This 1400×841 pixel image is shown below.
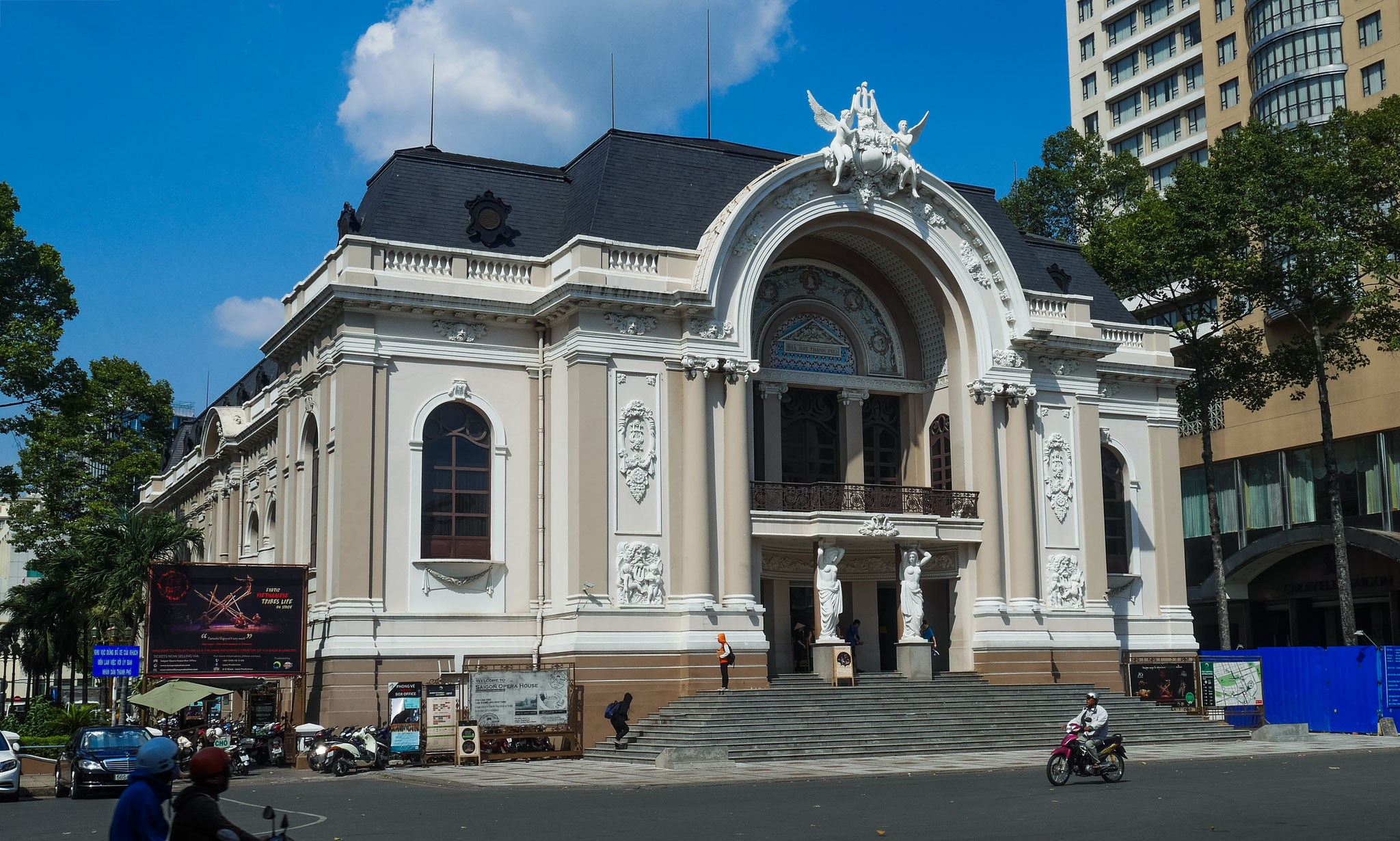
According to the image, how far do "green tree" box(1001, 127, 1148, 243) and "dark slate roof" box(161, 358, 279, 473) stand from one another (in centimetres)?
2980

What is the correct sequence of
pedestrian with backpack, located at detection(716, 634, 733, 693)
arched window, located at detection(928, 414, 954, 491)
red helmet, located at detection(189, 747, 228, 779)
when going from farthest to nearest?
arched window, located at detection(928, 414, 954, 491)
pedestrian with backpack, located at detection(716, 634, 733, 693)
red helmet, located at detection(189, 747, 228, 779)

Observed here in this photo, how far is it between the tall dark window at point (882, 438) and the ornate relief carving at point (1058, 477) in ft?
13.1

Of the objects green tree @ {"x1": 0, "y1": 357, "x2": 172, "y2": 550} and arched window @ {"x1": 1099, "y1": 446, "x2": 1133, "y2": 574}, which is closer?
arched window @ {"x1": 1099, "y1": 446, "x2": 1133, "y2": 574}

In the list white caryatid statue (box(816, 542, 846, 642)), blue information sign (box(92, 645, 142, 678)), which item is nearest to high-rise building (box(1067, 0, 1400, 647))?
white caryatid statue (box(816, 542, 846, 642))

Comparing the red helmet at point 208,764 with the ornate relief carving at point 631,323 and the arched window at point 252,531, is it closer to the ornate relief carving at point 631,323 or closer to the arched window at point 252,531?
the ornate relief carving at point 631,323

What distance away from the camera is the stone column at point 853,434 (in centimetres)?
3678

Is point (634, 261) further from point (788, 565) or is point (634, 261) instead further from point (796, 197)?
point (788, 565)

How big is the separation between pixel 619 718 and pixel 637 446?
6.28 m

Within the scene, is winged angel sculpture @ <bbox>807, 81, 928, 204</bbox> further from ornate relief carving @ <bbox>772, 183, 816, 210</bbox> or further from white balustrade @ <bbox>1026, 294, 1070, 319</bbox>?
white balustrade @ <bbox>1026, 294, 1070, 319</bbox>

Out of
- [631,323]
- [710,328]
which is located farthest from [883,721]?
[631,323]

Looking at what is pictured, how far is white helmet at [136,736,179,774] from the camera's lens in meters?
7.81

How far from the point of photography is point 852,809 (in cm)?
1820

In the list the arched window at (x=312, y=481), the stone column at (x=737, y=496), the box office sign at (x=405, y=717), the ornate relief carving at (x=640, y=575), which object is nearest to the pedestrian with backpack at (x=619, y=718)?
the ornate relief carving at (x=640, y=575)

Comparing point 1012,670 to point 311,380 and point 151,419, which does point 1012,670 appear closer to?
point 311,380
